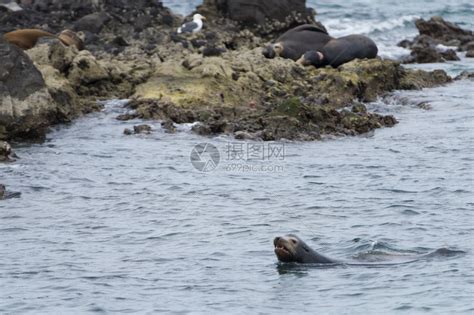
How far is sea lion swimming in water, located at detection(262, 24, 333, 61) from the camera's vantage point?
26239 mm

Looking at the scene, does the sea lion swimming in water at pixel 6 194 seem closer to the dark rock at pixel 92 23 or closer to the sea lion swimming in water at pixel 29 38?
the sea lion swimming in water at pixel 29 38

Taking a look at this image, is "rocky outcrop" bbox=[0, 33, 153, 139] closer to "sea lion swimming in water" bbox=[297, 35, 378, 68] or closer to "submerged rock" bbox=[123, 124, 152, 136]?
"submerged rock" bbox=[123, 124, 152, 136]

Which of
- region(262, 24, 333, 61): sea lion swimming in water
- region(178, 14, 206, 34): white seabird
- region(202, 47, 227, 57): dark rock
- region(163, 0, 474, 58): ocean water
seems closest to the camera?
region(202, 47, 227, 57): dark rock

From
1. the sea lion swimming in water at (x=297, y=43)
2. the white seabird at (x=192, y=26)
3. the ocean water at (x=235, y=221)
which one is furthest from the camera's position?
the white seabird at (x=192, y=26)

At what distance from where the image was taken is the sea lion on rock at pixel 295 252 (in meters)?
12.3

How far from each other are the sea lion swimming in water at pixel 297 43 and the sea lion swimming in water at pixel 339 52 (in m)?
0.33

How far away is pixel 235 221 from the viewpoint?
1462 cm

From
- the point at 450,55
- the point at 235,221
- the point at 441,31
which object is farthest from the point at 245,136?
the point at 441,31

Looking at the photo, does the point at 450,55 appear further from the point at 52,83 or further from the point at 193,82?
the point at 52,83

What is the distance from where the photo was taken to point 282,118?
20297mm

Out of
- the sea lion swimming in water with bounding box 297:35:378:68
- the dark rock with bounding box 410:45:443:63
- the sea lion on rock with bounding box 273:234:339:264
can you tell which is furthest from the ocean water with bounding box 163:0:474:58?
the sea lion on rock with bounding box 273:234:339:264

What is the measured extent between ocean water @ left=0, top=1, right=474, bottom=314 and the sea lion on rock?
177 mm

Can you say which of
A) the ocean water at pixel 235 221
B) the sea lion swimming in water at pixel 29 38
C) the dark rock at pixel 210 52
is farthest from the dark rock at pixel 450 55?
the sea lion swimming in water at pixel 29 38

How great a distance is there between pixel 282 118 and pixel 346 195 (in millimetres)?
4637
